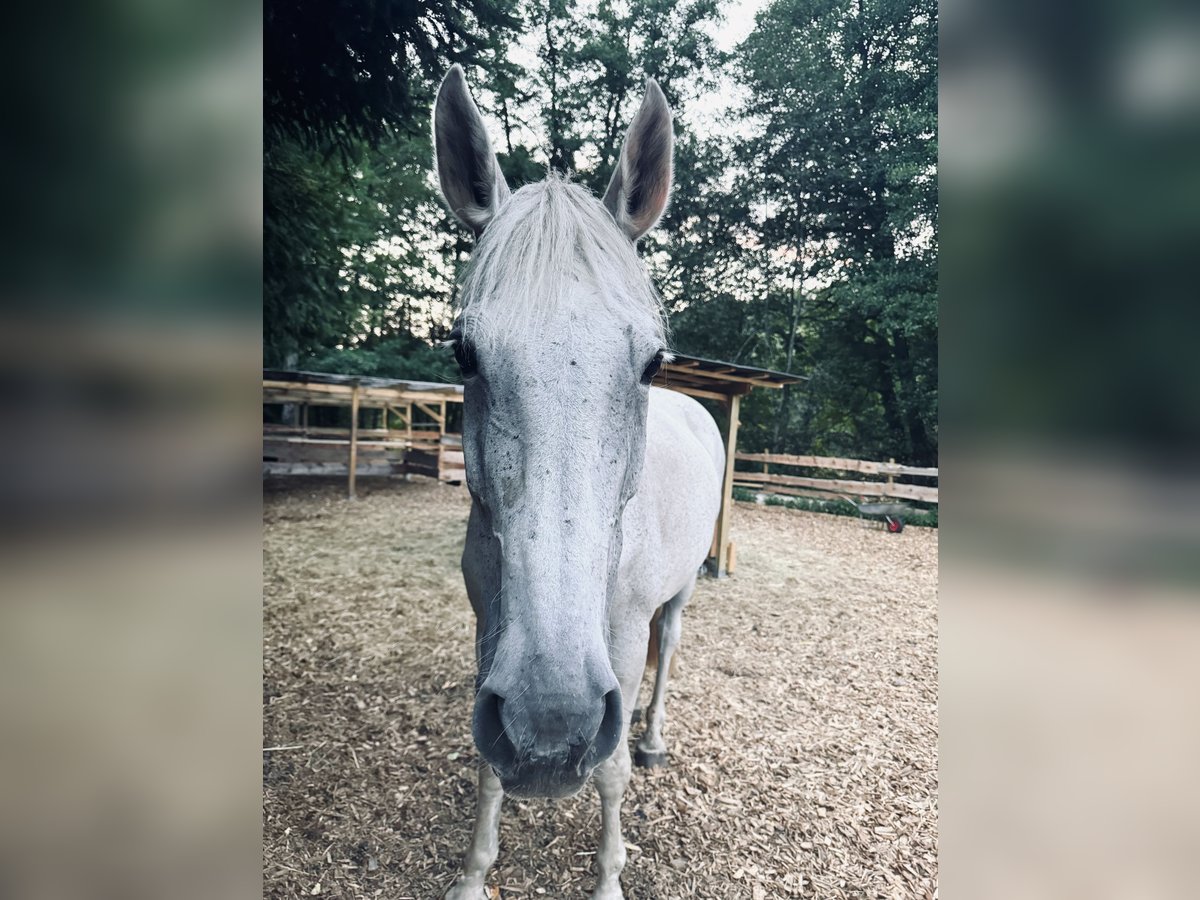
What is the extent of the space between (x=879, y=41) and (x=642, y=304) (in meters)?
10.3

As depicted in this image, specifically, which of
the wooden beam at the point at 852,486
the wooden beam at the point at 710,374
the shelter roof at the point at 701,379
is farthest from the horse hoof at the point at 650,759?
the wooden beam at the point at 852,486

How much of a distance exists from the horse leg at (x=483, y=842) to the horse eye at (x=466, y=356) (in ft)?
5.28

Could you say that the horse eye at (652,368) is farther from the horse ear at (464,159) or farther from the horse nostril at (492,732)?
the horse nostril at (492,732)

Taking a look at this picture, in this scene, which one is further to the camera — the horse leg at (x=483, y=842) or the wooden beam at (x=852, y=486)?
the wooden beam at (x=852, y=486)

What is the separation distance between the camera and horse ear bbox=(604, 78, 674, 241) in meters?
1.56

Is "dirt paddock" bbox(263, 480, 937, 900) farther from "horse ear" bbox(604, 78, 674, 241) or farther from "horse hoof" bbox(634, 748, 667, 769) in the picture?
"horse ear" bbox(604, 78, 674, 241)

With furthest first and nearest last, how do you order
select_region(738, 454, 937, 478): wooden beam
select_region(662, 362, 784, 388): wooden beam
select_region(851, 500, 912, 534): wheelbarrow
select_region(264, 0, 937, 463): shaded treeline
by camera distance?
select_region(738, 454, 937, 478): wooden beam → select_region(851, 500, 912, 534): wheelbarrow → select_region(662, 362, 784, 388): wooden beam → select_region(264, 0, 937, 463): shaded treeline

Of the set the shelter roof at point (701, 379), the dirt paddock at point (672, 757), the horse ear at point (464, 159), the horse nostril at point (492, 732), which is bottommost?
the dirt paddock at point (672, 757)

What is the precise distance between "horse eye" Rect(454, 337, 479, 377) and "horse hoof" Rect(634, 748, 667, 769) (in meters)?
2.49

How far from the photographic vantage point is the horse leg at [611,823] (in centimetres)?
194
